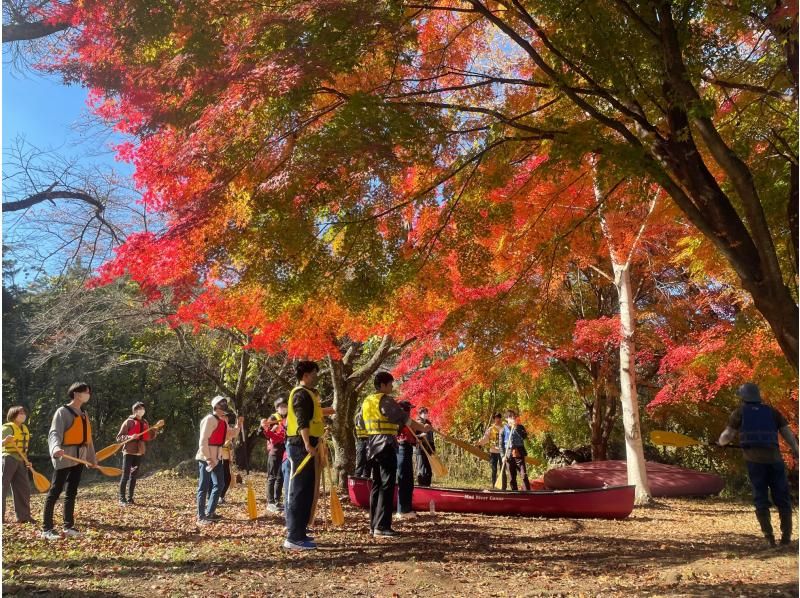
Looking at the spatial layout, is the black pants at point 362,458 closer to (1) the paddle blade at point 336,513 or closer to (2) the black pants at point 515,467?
(1) the paddle blade at point 336,513

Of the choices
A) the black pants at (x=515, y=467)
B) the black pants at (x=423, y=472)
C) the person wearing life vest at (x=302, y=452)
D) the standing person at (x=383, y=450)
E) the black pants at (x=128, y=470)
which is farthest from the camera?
A: the black pants at (x=423, y=472)

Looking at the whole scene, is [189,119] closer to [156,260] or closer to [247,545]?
[156,260]

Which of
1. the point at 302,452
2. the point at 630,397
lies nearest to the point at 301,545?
the point at 302,452

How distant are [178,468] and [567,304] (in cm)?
1114

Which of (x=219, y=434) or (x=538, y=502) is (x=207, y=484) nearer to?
(x=219, y=434)

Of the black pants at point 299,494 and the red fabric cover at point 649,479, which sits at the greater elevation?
the black pants at point 299,494

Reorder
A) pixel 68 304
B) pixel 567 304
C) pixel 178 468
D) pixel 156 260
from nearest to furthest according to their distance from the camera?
pixel 156 260
pixel 68 304
pixel 567 304
pixel 178 468

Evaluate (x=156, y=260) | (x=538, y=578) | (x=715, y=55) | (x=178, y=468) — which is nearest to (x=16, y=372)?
(x=178, y=468)

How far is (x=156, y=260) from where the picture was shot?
22.4 feet

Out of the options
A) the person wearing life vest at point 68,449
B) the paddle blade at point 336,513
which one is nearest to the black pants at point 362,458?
the paddle blade at point 336,513

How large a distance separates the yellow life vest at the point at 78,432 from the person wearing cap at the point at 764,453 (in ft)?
20.2

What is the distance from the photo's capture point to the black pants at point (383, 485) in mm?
5969

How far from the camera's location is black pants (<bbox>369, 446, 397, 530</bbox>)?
19.6 feet

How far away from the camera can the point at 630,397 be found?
9852 millimetres
